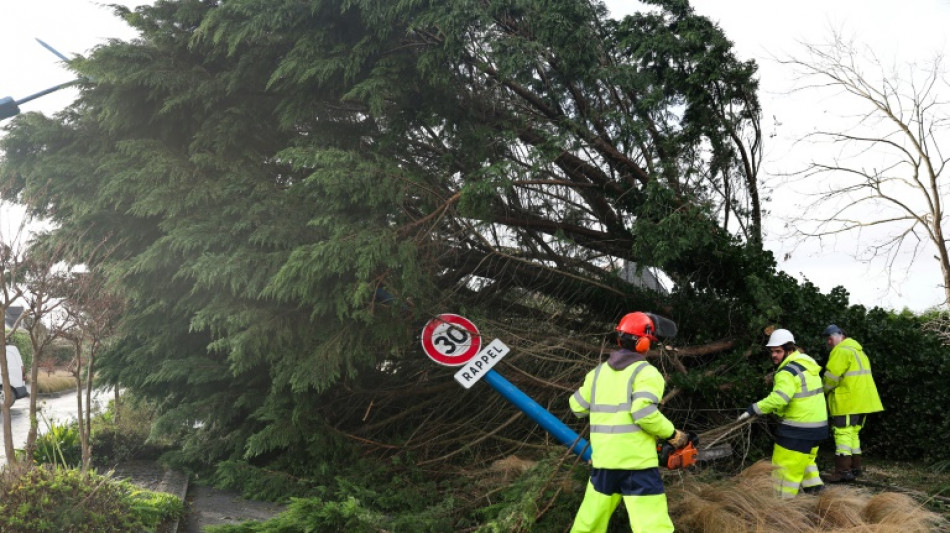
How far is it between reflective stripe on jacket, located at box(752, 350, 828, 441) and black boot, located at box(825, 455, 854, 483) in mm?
1704

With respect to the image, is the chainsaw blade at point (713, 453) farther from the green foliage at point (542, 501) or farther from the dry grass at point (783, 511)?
the green foliage at point (542, 501)

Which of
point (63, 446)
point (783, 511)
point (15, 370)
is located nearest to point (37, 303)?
point (63, 446)

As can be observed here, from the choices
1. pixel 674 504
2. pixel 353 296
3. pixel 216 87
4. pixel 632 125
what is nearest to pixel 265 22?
pixel 216 87

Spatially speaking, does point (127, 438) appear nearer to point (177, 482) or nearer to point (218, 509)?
point (177, 482)

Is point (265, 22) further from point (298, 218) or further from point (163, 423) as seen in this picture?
point (163, 423)

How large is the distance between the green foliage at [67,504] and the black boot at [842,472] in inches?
281

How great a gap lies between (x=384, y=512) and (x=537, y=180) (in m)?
4.10

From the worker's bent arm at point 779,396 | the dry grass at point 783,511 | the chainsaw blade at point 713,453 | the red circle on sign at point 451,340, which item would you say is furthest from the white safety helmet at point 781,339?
the red circle on sign at point 451,340

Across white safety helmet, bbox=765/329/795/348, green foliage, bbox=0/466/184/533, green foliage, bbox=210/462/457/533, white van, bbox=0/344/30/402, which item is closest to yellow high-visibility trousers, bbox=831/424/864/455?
white safety helmet, bbox=765/329/795/348

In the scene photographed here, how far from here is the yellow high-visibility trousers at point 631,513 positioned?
4734mm

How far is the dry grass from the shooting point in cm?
516

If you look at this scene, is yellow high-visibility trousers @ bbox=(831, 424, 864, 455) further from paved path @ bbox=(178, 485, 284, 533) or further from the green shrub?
the green shrub

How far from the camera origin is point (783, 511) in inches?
213

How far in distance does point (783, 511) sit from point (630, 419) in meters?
1.65
